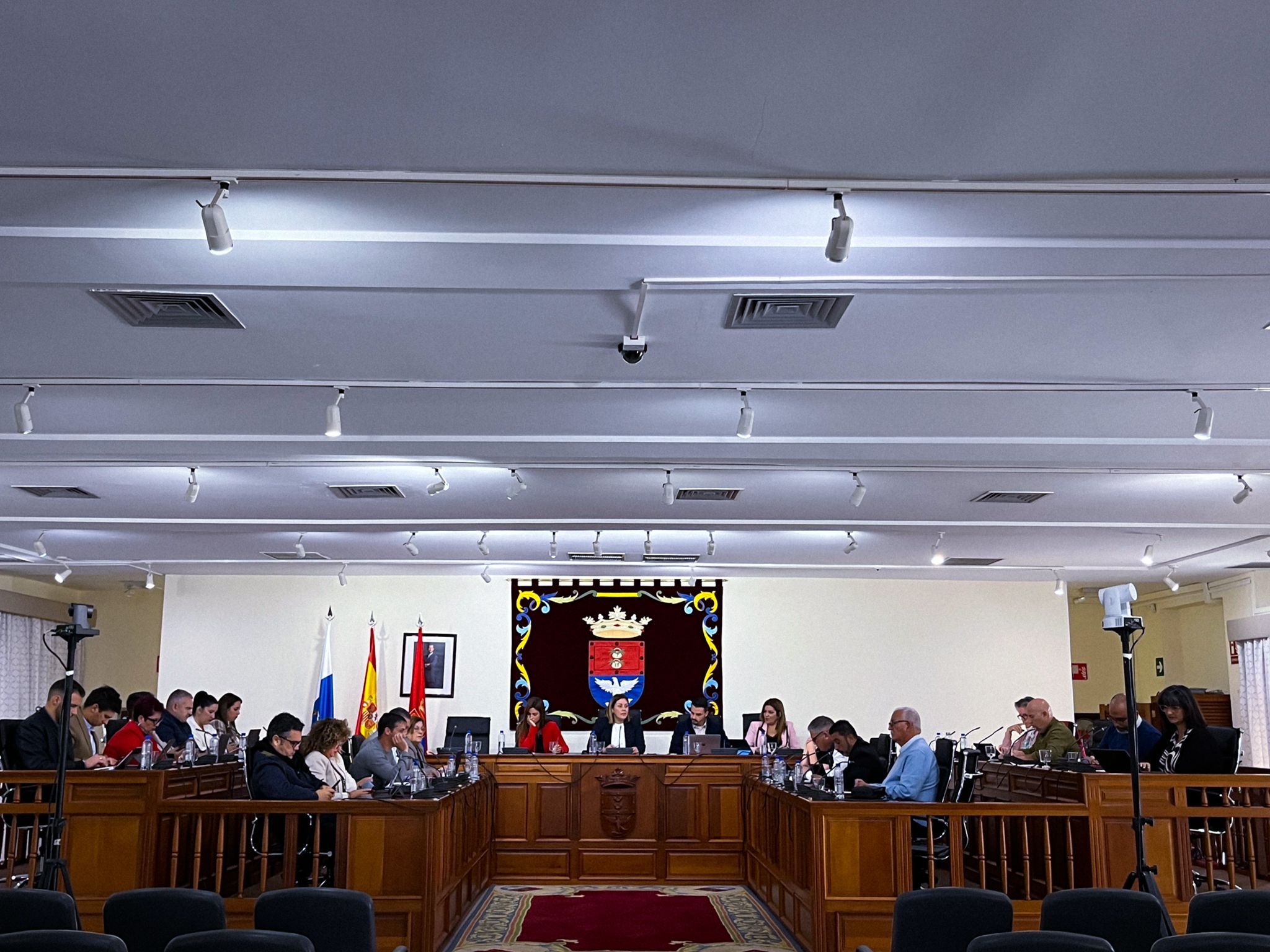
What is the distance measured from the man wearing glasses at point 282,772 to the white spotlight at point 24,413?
2051 millimetres

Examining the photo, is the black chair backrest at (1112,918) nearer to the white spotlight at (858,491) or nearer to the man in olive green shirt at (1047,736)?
the man in olive green shirt at (1047,736)

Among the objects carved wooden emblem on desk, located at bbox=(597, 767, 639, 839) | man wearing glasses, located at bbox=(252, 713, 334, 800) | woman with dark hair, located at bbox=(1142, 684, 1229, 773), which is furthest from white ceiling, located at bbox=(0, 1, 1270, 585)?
carved wooden emblem on desk, located at bbox=(597, 767, 639, 839)

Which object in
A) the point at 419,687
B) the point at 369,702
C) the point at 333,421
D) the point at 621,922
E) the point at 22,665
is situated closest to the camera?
the point at 333,421

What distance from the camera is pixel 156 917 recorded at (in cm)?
389

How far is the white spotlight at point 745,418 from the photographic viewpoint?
6188mm

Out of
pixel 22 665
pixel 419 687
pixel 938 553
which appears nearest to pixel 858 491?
pixel 938 553

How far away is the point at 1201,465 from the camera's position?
8.03 meters

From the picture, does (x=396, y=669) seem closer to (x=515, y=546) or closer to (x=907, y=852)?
(x=515, y=546)

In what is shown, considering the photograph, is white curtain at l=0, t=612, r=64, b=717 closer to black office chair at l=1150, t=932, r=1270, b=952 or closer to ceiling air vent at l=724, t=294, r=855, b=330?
ceiling air vent at l=724, t=294, r=855, b=330

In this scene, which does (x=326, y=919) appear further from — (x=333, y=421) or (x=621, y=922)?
(x=621, y=922)

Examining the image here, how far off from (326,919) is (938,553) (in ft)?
30.0

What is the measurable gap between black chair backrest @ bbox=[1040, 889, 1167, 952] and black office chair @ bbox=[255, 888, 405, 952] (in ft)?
7.11

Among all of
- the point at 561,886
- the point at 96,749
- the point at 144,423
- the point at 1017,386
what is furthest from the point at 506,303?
the point at 561,886

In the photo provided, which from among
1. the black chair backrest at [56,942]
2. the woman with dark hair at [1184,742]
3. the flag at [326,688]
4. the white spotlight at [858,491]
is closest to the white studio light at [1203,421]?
the woman with dark hair at [1184,742]
